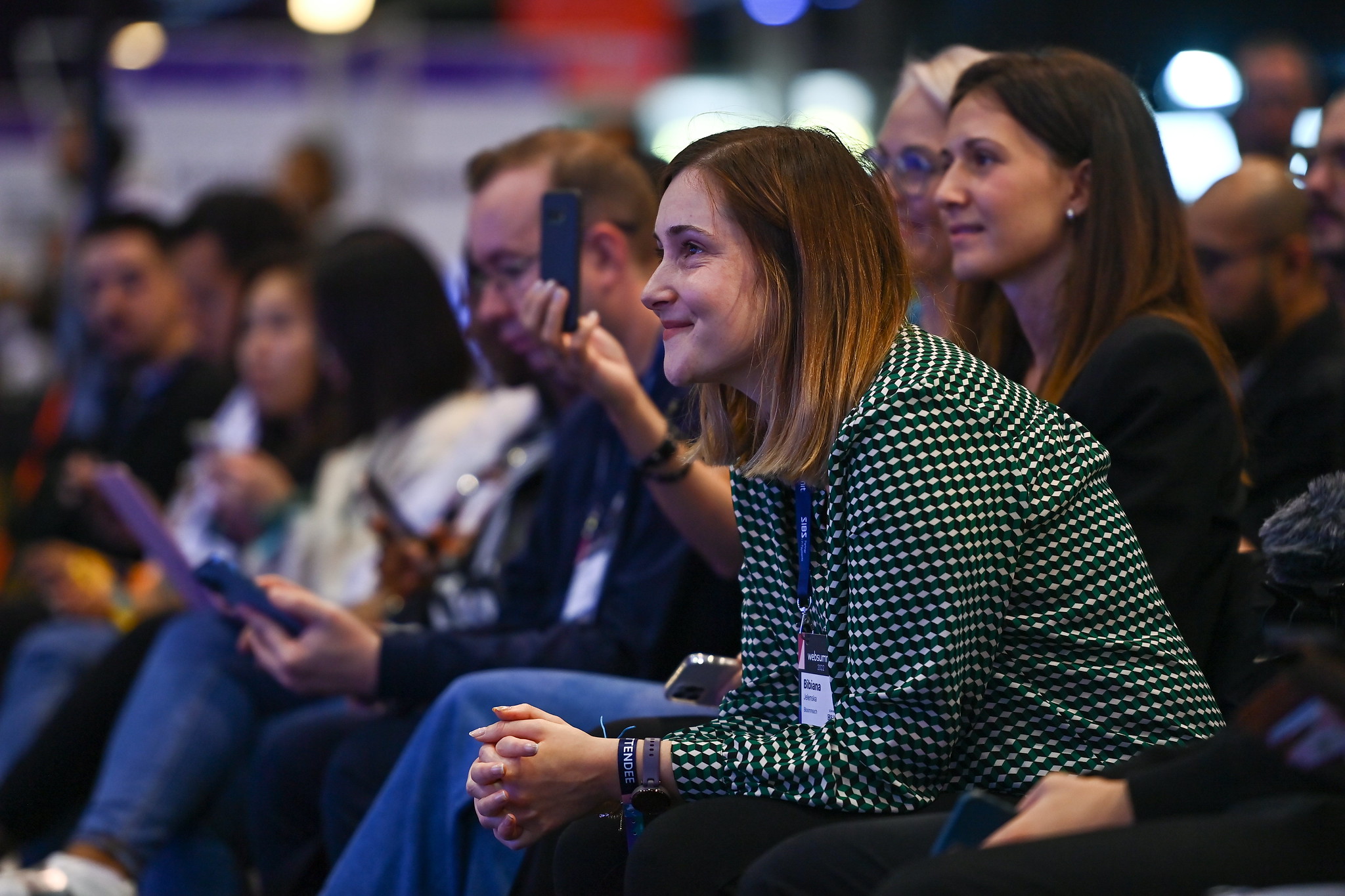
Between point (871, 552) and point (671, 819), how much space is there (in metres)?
0.37

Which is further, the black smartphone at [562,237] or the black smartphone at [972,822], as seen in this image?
the black smartphone at [562,237]

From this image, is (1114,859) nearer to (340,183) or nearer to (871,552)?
(871,552)

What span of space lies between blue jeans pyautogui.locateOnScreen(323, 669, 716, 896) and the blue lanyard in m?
0.41

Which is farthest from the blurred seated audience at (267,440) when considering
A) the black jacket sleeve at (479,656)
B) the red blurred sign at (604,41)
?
the red blurred sign at (604,41)

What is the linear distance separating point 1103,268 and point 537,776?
1156 millimetres

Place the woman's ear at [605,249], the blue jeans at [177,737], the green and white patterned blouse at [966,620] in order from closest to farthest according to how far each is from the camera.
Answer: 1. the green and white patterned blouse at [966,620]
2. the woman's ear at [605,249]
3. the blue jeans at [177,737]

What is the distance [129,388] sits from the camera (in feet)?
16.9

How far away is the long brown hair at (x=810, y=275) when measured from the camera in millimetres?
1721

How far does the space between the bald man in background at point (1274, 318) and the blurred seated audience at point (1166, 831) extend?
1.27 m

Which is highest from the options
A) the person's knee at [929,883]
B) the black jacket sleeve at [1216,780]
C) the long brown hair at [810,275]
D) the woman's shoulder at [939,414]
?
the long brown hair at [810,275]

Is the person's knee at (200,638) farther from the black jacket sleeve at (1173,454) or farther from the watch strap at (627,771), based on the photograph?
the black jacket sleeve at (1173,454)

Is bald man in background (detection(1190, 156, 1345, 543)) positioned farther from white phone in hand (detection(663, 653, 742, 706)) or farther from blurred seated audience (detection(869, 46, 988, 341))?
white phone in hand (detection(663, 653, 742, 706))

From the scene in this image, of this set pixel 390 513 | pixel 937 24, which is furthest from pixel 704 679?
pixel 937 24

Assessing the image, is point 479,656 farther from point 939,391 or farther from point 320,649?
point 939,391
